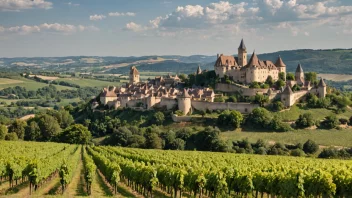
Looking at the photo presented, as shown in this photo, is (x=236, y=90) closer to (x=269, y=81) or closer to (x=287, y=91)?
(x=269, y=81)

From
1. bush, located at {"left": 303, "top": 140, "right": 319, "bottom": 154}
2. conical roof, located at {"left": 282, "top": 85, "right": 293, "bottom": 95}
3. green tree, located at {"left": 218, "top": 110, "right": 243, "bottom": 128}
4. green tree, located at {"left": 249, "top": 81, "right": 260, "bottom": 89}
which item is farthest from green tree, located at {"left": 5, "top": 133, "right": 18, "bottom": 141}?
bush, located at {"left": 303, "top": 140, "right": 319, "bottom": 154}

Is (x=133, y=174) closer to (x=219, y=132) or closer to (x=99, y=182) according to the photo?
(x=99, y=182)

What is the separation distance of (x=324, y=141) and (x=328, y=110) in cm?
1488

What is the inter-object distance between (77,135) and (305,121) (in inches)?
1693

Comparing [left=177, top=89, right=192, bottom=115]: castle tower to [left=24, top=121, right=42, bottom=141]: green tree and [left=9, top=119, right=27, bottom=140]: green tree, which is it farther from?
[left=9, top=119, right=27, bottom=140]: green tree

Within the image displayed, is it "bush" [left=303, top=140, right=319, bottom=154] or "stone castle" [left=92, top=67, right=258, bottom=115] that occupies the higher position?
"stone castle" [left=92, top=67, right=258, bottom=115]

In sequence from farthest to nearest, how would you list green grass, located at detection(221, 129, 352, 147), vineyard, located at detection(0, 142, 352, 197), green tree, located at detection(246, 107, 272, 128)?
green tree, located at detection(246, 107, 272, 128)
green grass, located at detection(221, 129, 352, 147)
vineyard, located at detection(0, 142, 352, 197)

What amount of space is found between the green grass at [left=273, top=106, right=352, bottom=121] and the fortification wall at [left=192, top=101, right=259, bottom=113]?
19.3 feet

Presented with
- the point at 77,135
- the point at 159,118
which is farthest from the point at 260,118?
the point at 77,135

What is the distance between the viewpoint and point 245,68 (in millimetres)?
92438

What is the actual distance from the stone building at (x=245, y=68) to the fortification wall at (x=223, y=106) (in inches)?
417

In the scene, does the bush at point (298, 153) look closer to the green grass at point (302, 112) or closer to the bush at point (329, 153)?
the bush at point (329, 153)

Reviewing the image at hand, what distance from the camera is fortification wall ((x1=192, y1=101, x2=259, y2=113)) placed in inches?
3240

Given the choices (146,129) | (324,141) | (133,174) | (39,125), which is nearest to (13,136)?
(39,125)
